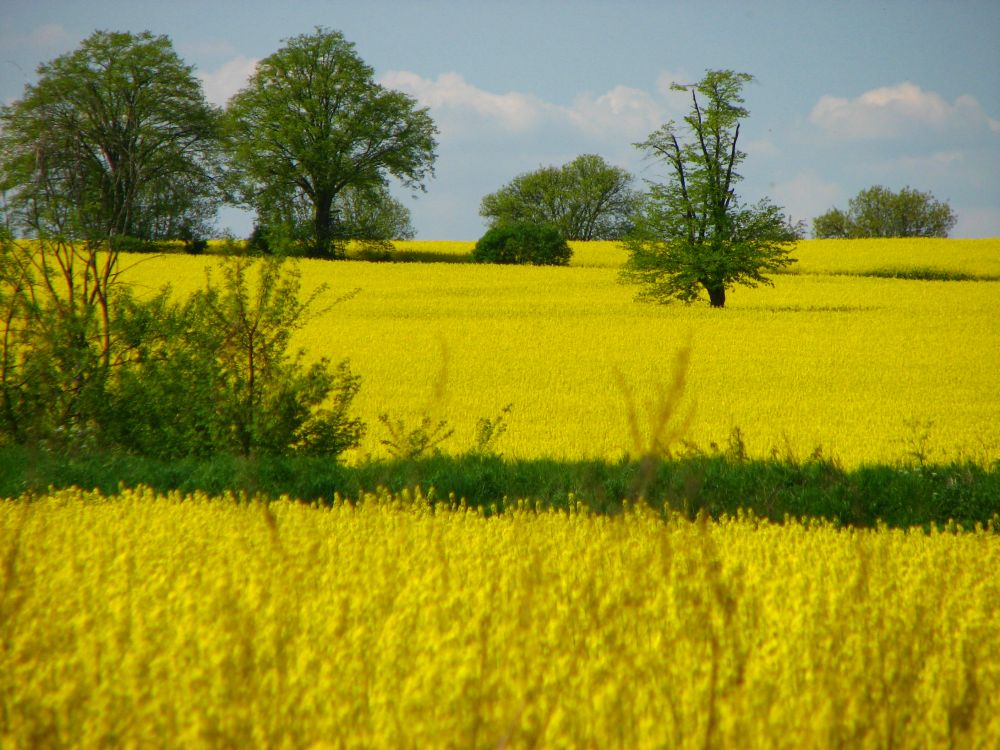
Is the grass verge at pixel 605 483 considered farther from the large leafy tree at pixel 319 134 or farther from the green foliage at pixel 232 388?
the large leafy tree at pixel 319 134

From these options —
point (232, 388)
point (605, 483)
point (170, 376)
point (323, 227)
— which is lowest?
point (605, 483)

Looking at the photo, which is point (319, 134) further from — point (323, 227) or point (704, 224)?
point (704, 224)

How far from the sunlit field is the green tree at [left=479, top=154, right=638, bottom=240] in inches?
1658

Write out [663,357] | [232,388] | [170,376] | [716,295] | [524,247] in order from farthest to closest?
[524,247], [716,295], [663,357], [170,376], [232,388]

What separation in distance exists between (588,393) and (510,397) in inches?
68.5

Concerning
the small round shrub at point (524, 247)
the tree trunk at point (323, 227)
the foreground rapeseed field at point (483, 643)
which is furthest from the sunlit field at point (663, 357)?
the small round shrub at point (524, 247)

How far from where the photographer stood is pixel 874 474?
27.0 ft

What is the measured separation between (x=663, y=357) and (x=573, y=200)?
6341 centimetres

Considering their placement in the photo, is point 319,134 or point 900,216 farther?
point 900,216

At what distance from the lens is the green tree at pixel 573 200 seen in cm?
8331

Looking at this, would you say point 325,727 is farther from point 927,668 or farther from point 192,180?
point 192,180

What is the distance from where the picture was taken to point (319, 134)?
48.3 metres

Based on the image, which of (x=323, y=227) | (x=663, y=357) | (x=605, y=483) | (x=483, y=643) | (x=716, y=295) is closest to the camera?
(x=483, y=643)

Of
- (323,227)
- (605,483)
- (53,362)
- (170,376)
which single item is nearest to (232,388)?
(170,376)
